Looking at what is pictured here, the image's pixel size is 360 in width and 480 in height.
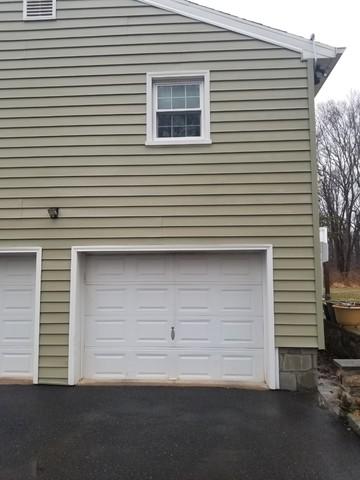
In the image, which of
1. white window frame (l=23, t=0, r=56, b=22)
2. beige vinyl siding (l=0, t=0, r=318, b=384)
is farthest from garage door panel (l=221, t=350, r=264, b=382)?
white window frame (l=23, t=0, r=56, b=22)

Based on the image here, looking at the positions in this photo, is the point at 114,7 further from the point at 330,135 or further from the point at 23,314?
the point at 330,135

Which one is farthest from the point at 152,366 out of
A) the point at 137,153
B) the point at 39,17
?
the point at 39,17

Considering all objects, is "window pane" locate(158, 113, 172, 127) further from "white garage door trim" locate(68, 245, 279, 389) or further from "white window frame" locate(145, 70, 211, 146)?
"white garage door trim" locate(68, 245, 279, 389)

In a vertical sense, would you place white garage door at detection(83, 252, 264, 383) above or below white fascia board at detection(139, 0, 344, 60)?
below

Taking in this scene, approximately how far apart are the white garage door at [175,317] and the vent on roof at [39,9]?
4.06 metres

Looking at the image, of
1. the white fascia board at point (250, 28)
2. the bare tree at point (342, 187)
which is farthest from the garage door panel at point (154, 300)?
the bare tree at point (342, 187)

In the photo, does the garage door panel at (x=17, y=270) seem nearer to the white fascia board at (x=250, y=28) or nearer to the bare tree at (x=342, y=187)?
the white fascia board at (x=250, y=28)

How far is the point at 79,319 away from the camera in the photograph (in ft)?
20.0

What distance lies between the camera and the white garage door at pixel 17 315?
622 cm

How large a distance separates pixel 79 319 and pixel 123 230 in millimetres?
1551

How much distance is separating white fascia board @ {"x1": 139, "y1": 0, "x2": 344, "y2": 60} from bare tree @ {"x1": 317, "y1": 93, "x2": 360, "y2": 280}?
22.4m

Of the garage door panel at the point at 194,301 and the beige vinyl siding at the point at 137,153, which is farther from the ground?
the beige vinyl siding at the point at 137,153

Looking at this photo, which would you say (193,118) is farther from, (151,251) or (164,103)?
(151,251)

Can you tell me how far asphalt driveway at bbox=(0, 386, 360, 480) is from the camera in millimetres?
3449
